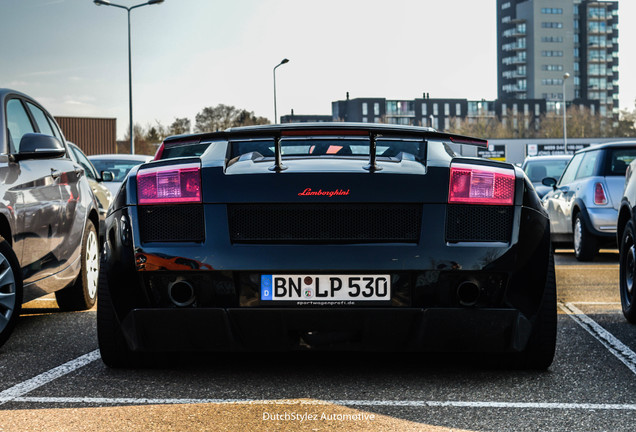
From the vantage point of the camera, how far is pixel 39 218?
5879mm

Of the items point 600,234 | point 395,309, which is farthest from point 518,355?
point 600,234

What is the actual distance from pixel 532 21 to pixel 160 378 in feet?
498

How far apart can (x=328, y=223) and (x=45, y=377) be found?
63.3 inches

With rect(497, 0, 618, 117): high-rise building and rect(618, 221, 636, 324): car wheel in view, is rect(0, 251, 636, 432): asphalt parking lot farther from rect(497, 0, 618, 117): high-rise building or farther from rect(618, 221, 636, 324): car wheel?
rect(497, 0, 618, 117): high-rise building

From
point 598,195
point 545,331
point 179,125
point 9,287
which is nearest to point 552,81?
point 179,125

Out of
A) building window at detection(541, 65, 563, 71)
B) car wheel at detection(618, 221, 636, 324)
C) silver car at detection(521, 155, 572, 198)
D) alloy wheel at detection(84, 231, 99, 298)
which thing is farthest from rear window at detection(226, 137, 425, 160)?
building window at detection(541, 65, 563, 71)

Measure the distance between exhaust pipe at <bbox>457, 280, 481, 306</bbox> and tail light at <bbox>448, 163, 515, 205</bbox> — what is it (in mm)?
→ 372

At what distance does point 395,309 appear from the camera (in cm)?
400

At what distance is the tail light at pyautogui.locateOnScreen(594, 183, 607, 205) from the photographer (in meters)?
11.8

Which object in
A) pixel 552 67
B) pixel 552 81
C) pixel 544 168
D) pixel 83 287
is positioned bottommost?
pixel 83 287

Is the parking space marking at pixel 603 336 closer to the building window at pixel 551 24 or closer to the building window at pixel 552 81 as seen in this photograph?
the building window at pixel 551 24

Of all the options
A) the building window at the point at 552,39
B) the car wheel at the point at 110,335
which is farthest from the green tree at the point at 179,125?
the building window at the point at 552,39

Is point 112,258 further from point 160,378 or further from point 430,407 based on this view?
point 430,407

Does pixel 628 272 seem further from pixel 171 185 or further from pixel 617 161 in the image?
pixel 617 161
